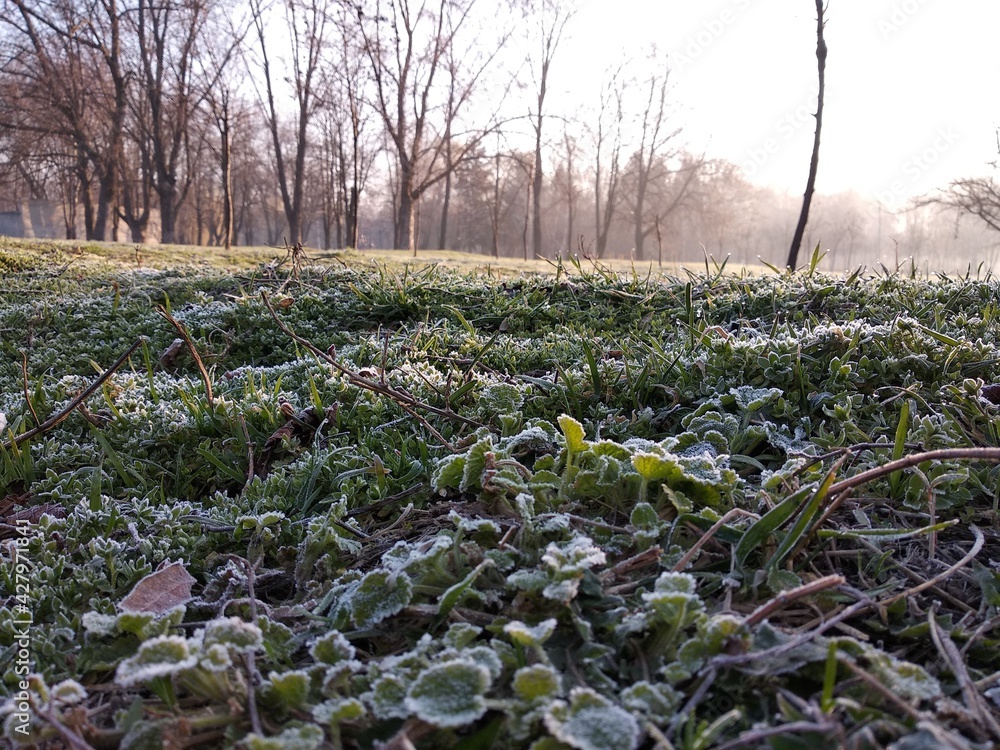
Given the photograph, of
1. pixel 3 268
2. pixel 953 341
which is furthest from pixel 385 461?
pixel 3 268

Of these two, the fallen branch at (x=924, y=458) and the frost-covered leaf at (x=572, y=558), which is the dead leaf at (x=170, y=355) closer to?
the frost-covered leaf at (x=572, y=558)

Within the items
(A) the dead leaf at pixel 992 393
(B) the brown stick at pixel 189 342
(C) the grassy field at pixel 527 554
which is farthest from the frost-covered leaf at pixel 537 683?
(A) the dead leaf at pixel 992 393

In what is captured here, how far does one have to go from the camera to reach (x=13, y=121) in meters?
23.6

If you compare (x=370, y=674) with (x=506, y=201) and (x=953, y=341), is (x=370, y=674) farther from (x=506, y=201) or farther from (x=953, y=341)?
(x=506, y=201)

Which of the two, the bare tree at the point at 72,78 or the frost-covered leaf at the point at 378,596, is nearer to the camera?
the frost-covered leaf at the point at 378,596

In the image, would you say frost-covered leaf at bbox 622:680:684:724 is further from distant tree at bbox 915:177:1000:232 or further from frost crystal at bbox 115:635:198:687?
distant tree at bbox 915:177:1000:232

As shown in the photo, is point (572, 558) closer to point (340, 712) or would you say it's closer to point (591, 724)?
point (591, 724)

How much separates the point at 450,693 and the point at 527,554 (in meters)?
0.39

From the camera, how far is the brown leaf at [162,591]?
1.25 metres

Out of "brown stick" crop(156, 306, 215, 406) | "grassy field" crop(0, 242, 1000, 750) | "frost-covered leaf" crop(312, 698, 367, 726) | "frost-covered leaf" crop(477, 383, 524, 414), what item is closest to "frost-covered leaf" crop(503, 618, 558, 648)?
"grassy field" crop(0, 242, 1000, 750)

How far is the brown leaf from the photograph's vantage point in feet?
4.11

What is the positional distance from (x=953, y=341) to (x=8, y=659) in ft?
9.09

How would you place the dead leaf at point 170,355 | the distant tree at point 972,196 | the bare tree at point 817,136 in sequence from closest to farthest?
the dead leaf at point 170,355 → the bare tree at point 817,136 → the distant tree at point 972,196

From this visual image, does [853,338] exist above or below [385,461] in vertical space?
above
